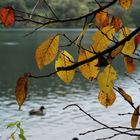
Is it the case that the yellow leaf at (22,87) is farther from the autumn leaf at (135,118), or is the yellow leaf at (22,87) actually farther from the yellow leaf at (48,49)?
the autumn leaf at (135,118)

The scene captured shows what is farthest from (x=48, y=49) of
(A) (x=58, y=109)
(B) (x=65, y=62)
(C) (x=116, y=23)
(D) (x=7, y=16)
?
(A) (x=58, y=109)

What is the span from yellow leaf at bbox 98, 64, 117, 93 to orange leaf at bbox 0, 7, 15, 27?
1.06ft

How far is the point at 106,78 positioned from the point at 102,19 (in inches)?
13.0

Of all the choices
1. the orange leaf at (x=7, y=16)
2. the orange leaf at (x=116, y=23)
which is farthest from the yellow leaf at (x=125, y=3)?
the orange leaf at (x=7, y=16)

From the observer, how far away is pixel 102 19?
4.69 ft

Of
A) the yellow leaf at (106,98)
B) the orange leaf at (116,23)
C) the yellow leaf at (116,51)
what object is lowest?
the yellow leaf at (106,98)

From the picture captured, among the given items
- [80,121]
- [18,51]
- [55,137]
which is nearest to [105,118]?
[80,121]

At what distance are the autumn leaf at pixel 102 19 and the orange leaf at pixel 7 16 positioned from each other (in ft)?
0.97

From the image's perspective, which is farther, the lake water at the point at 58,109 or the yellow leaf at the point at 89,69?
the lake water at the point at 58,109

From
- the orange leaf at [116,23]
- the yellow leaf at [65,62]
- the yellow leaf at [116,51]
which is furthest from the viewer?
the orange leaf at [116,23]

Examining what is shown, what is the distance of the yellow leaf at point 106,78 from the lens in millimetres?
1154

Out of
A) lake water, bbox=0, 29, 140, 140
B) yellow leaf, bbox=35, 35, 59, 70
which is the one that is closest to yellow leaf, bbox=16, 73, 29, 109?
yellow leaf, bbox=35, 35, 59, 70

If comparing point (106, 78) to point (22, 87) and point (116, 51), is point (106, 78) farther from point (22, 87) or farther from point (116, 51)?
point (22, 87)

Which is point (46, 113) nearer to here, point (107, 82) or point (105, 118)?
point (105, 118)
